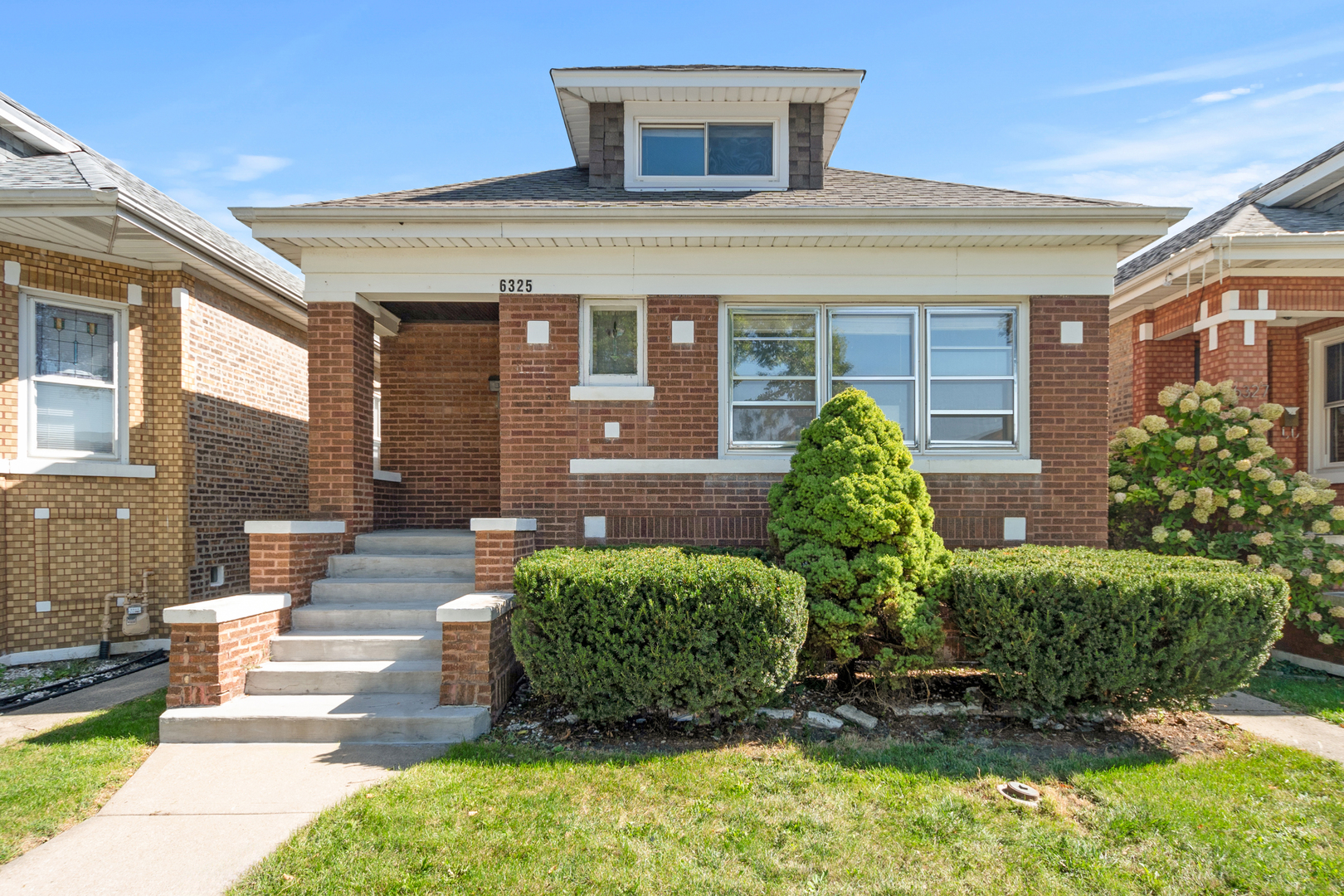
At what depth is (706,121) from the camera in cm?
786

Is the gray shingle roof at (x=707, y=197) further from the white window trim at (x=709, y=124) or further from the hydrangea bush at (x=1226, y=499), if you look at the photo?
the hydrangea bush at (x=1226, y=499)

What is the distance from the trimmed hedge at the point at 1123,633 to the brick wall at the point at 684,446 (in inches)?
69.6

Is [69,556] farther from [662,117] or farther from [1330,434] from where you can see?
[1330,434]

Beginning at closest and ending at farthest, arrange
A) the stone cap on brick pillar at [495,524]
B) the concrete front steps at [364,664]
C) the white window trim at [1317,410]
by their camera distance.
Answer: the concrete front steps at [364,664]
the stone cap on brick pillar at [495,524]
the white window trim at [1317,410]

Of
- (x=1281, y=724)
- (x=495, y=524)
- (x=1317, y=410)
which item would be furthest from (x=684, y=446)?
(x=1317, y=410)

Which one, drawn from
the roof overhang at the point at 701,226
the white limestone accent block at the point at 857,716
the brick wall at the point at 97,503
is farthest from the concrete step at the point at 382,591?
the white limestone accent block at the point at 857,716

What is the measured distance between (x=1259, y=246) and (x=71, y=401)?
43.0 ft

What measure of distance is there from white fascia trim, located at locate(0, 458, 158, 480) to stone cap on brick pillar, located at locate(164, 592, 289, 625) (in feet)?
10.3

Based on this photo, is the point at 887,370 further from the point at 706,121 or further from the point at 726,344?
the point at 706,121

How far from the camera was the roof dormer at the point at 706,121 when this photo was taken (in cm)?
753

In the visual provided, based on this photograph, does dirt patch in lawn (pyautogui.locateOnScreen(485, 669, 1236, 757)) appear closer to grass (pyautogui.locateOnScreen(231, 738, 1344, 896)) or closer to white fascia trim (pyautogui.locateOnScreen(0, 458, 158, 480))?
grass (pyautogui.locateOnScreen(231, 738, 1344, 896))

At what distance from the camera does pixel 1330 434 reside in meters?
9.05

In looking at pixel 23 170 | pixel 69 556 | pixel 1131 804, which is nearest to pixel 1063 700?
pixel 1131 804

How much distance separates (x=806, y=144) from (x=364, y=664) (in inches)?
272
